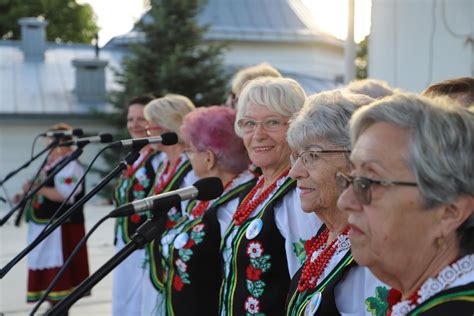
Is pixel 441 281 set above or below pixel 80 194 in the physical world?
above

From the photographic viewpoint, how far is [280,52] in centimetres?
2231

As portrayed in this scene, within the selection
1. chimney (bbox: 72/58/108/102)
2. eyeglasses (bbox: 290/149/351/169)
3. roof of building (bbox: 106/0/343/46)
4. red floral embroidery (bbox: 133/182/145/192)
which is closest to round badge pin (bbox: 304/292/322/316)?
eyeglasses (bbox: 290/149/351/169)

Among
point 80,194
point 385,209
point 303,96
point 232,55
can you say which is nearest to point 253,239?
point 303,96

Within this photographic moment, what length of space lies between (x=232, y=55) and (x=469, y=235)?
67.7 feet

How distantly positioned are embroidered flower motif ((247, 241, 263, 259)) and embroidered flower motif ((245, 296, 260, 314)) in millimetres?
159

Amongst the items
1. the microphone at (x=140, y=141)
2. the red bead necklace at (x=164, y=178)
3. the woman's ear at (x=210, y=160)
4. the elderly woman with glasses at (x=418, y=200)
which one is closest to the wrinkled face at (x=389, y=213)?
the elderly woman with glasses at (x=418, y=200)

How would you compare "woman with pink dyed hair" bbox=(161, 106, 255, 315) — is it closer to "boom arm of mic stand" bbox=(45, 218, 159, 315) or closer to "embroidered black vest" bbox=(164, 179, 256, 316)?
"embroidered black vest" bbox=(164, 179, 256, 316)

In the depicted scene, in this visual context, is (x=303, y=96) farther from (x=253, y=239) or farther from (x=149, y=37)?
(x=149, y=37)

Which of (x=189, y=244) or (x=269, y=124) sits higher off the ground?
(x=269, y=124)

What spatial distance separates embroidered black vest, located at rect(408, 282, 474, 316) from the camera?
138 centimetres

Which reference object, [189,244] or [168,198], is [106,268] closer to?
[168,198]

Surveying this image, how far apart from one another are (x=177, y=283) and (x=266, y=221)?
2.51 feet

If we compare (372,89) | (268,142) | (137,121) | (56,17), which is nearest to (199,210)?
(268,142)

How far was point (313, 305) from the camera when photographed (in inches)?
77.4
